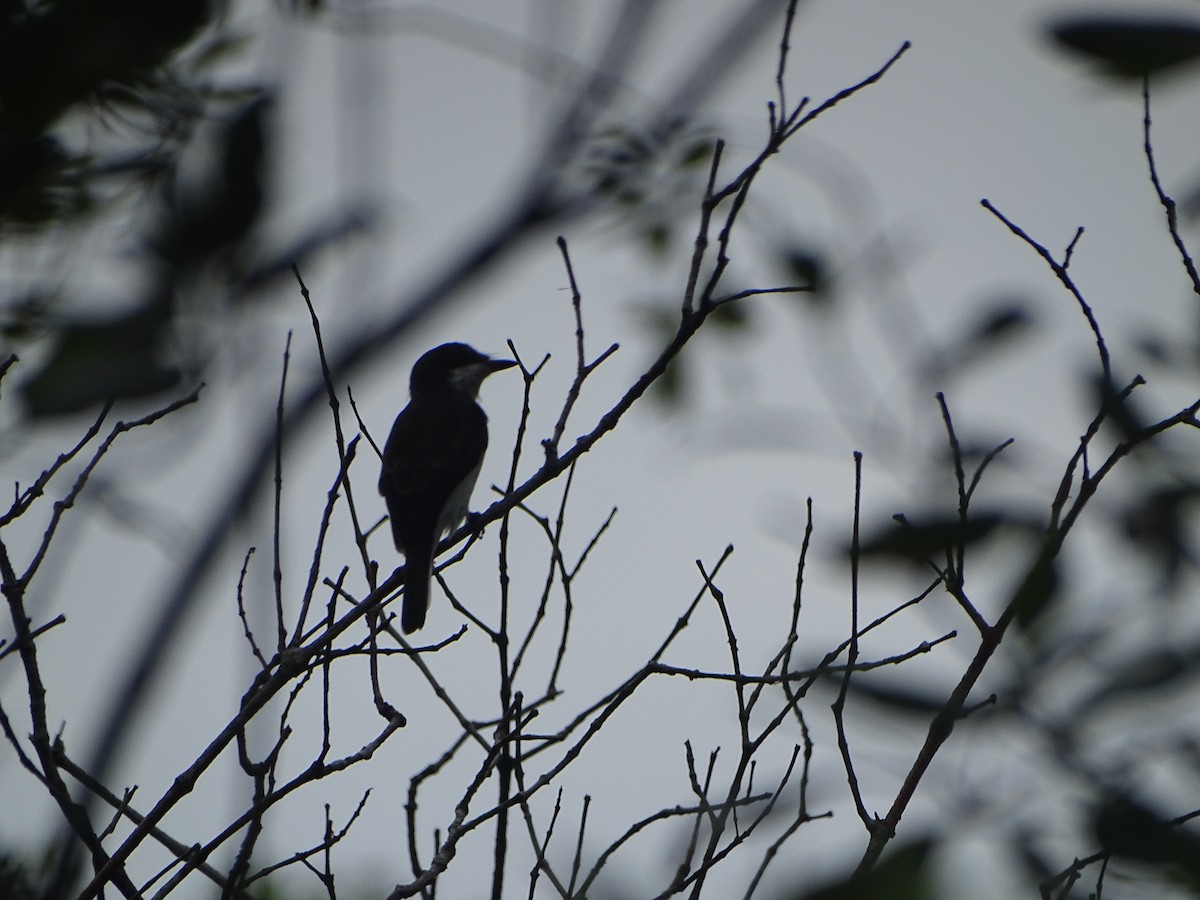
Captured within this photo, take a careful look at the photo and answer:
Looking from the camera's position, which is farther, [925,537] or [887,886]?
[925,537]

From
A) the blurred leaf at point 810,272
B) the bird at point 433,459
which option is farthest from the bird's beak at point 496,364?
the blurred leaf at point 810,272

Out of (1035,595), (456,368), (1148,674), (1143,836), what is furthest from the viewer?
(456,368)

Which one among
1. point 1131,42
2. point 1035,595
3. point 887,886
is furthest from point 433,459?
point 887,886

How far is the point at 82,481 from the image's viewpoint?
351cm

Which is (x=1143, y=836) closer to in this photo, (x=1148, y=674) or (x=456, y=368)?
(x=1148, y=674)

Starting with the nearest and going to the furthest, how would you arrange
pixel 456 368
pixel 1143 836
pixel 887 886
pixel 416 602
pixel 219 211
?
pixel 887 886 < pixel 1143 836 < pixel 219 211 < pixel 416 602 < pixel 456 368

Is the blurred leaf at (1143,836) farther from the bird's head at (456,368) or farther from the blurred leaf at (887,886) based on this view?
the bird's head at (456,368)

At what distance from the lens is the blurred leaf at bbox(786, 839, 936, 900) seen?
93cm

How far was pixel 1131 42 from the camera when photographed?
1303 millimetres

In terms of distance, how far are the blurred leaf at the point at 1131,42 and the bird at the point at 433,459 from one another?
17.0ft

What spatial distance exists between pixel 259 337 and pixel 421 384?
Result: 5968 millimetres

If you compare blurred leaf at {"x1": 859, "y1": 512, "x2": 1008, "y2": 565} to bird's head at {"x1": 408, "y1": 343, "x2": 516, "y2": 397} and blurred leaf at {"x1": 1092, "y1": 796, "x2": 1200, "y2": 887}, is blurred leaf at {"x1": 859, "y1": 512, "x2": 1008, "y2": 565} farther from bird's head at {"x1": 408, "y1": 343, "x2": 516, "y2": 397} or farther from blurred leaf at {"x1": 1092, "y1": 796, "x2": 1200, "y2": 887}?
bird's head at {"x1": 408, "y1": 343, "x2": 516, "y2": 397}

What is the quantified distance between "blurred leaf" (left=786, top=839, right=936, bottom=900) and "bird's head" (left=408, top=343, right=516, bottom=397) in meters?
8.10

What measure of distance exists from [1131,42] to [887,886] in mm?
873
